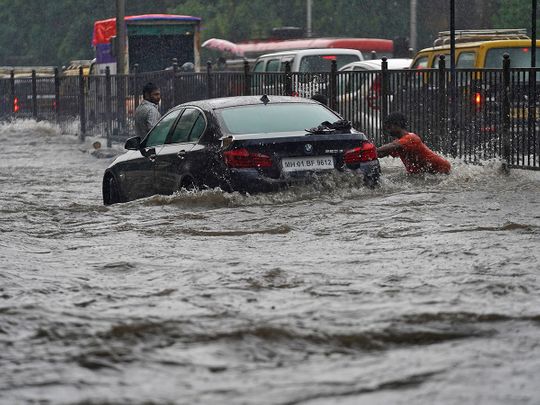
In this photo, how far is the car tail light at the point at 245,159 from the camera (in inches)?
476

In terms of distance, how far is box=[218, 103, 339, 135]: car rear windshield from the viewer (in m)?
12.4

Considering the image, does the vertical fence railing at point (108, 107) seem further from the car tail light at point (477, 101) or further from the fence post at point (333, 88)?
the car tail light at point (477, 101)

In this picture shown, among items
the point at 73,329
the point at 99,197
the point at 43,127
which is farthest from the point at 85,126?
the point at 73,329

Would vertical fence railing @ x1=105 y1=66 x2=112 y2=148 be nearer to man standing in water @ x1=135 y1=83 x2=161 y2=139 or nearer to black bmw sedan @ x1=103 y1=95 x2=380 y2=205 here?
man standing in water @ x1=135 y1=83 x2=161 y2=139

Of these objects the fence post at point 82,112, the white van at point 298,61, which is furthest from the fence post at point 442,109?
the fence post at point 82,112

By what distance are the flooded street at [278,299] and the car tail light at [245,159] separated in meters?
0.32

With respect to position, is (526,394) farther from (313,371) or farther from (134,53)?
(134,53)

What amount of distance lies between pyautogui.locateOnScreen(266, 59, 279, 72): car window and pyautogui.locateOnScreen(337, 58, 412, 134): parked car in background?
7481 mm

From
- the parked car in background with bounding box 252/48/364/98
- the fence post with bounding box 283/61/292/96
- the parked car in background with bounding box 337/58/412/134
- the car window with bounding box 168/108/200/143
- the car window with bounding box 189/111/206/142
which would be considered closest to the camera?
the car window with bounding box 189/111/206/142

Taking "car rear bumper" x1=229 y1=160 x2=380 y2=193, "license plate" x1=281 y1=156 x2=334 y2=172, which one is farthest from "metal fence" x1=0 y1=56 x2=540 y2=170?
"car rear bumper" x1=229 y1=160 x2=380 y2=193

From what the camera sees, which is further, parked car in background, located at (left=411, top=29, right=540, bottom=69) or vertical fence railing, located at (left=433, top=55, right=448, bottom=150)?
parked car in background, located at (left=411, top=29, right=540, bottom=69)

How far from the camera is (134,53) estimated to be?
3619cm

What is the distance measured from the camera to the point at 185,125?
13.4m

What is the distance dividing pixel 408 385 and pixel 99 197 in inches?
448
